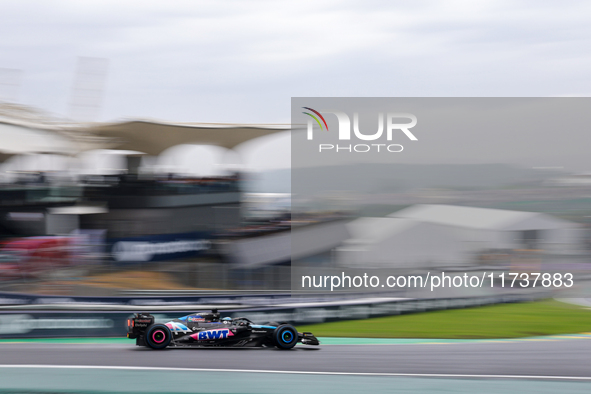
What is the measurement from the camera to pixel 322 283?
13844 millimetres

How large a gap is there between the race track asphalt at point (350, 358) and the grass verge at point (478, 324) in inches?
66.6

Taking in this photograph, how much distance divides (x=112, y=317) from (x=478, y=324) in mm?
7690

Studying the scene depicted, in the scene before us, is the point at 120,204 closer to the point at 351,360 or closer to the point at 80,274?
the point at 80,274

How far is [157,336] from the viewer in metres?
9.00

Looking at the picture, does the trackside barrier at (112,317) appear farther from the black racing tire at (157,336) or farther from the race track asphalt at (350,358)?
the black racing tire at (157,336)

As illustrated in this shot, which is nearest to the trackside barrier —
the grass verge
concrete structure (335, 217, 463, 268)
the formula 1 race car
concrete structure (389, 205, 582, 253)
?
the grass verge

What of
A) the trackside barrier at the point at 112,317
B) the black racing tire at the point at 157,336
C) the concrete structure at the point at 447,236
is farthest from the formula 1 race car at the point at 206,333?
the concrete structure at the point at 447,236

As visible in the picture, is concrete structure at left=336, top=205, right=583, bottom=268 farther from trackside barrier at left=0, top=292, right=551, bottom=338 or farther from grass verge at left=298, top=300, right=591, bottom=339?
trackside barrier at left=0, top=292, right=551, bottom=338

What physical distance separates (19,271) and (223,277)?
4.84 m

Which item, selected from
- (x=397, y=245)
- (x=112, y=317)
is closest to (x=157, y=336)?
(x=112, y=317)

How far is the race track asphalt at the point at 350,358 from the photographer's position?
7.89m

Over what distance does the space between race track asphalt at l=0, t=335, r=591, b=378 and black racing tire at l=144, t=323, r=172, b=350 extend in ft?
0.43

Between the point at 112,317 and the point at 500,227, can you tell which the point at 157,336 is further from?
the point at 500,227

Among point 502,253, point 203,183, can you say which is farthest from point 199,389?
point 203,183
